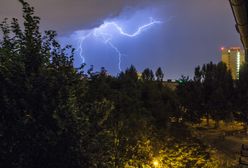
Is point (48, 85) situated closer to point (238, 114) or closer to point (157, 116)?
point (157, 116)

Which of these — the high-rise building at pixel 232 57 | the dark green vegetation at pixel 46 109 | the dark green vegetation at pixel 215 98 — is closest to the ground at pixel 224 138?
the dark green vegetation at pixel 215 98

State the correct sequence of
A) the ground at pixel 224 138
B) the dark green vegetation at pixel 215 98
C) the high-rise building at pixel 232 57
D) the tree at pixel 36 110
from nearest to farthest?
A: 1. the tree at pixel 36 110
2. the ground at pixel 224 138
3. the dark green vegetation at pixel 215 98
4. the high-rise building at pixel 232 57

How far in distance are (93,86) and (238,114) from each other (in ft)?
158

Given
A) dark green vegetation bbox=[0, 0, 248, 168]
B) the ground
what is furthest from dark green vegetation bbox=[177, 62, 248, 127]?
dark green vegetation bbox=[0, 0, 248, 168]

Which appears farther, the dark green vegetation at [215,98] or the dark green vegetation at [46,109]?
the dark green vegetation at [215,98]

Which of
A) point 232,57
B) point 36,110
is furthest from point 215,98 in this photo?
point 232,57

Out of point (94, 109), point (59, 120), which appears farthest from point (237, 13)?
point (59, 120)

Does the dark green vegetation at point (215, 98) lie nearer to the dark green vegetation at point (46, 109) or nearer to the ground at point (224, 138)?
the ground at point (224, 138)

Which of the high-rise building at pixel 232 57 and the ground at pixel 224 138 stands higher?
the high-rise building at pixel 232 57

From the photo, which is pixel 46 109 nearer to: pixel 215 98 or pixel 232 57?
pixel 215 98

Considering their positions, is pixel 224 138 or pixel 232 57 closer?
pixel 224 138

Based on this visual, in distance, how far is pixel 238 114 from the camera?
177 feet

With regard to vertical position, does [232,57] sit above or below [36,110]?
above

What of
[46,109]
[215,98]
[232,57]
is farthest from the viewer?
[232,57]
